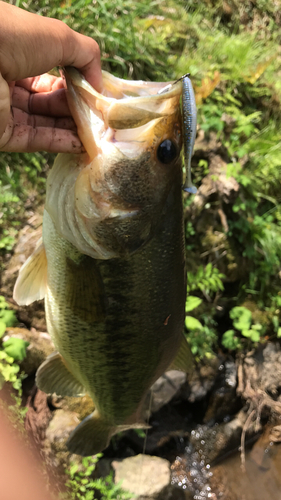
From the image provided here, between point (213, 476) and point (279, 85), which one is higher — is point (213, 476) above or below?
below

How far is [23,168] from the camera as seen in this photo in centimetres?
255

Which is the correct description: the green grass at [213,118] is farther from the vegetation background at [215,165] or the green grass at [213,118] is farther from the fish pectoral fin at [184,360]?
the fish pectoral fin at [184,360]

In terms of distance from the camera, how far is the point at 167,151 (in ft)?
3.85

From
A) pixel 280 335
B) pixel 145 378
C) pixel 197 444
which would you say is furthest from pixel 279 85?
pixel 197 444

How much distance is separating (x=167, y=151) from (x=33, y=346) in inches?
74.8

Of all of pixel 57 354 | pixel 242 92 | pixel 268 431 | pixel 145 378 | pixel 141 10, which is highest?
pixel 141 10

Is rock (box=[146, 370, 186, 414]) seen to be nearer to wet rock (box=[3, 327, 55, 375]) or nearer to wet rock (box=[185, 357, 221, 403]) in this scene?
Answer: wet rock (box=[185, 357, 221, 403])

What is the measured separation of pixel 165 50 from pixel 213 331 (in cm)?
286

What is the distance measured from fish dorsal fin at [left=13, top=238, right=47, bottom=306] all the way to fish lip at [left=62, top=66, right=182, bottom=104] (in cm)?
74

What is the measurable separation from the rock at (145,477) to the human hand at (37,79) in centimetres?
271

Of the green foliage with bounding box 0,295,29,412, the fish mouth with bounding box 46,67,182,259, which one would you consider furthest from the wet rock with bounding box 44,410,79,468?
the fish mouth with bounding box 46,67,182,259

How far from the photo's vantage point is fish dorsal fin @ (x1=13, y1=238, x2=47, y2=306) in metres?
1.54

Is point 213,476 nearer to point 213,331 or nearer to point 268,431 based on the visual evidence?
point 268,431

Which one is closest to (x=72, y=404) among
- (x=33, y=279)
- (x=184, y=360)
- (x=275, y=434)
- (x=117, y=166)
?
(x=184, y=360)
